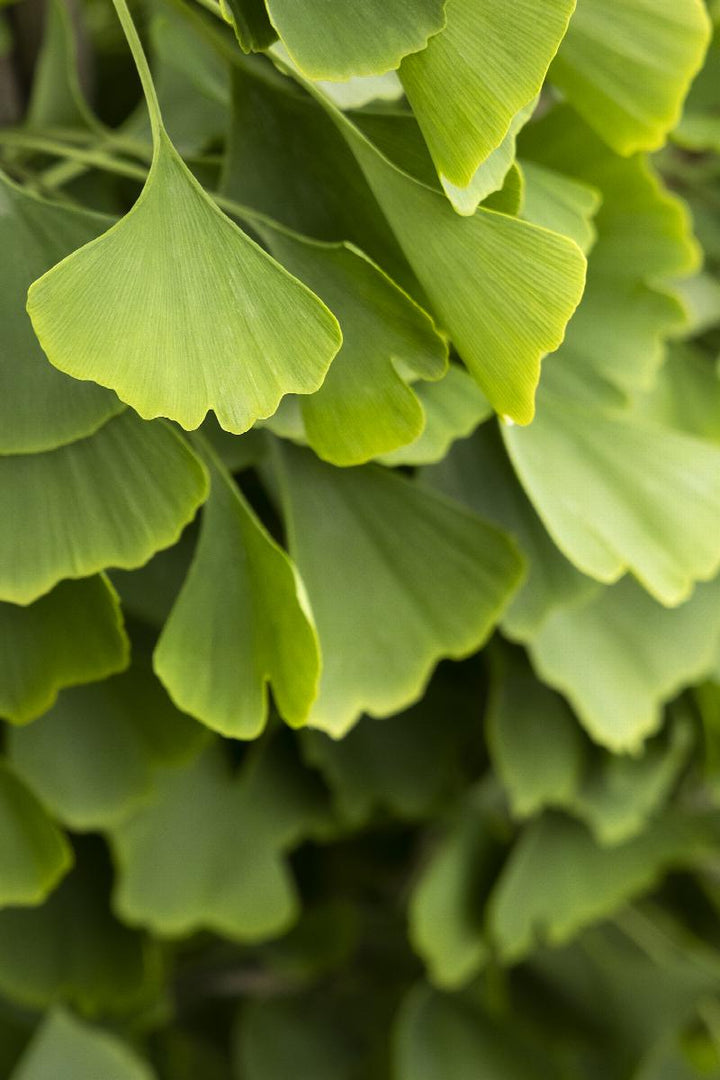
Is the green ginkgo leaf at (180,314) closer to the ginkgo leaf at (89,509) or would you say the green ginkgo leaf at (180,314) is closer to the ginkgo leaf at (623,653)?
the ginkgo leaf at (89,509)

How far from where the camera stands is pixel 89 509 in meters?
0.28

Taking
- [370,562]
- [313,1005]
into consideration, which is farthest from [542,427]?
[313,1005]

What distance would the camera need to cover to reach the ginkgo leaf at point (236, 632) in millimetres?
282

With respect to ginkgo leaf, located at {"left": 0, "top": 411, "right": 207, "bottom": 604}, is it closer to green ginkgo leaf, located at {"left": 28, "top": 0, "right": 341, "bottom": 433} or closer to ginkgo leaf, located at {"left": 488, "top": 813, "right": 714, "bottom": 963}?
green ginkgo leaf, located at {"left": 28, "top": 0, "right": 341, "bottom": 433}

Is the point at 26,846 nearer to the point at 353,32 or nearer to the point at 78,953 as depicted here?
the point at 78,953

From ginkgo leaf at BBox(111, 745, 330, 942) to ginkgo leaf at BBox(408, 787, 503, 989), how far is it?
7 cm

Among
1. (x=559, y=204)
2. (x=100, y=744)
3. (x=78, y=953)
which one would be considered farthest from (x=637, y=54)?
(x=78, y=953)

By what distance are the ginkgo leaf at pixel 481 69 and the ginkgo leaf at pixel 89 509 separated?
0.10m

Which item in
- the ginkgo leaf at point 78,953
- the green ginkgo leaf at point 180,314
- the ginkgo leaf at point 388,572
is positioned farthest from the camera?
the ginkgo leaf at point 78,953

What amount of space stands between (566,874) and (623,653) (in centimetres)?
15

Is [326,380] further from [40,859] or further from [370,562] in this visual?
[40,859]

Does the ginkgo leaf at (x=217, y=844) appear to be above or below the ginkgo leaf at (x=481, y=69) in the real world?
below

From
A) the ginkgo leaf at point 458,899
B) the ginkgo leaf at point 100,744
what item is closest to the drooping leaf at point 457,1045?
the ginkgo leaf at point 458,899

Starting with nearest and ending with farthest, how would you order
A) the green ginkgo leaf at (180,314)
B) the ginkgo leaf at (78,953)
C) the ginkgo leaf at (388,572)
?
the green ginkgo leaf at (180,314) < the ginkgo leaf at (388,572) < the ginkgo leaf at (78,953)
